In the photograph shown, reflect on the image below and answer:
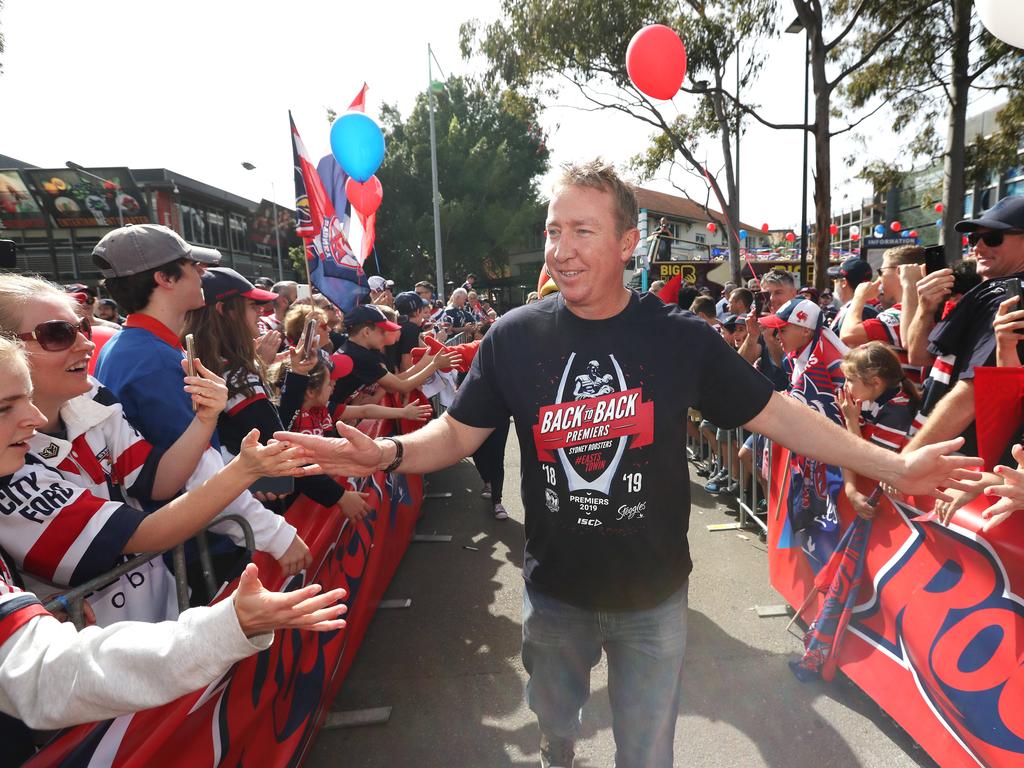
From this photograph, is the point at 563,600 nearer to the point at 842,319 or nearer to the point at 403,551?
the point at 403,551

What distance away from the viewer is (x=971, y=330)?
268 cm

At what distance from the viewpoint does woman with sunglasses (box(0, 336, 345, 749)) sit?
1101mm

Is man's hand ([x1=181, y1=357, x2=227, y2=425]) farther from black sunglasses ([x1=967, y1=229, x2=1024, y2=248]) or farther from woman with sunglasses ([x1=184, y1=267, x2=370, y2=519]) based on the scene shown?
black sunglasses ([x1=967, y1=229, x2=1024, y2=248])

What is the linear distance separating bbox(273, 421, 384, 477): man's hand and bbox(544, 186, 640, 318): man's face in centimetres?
80

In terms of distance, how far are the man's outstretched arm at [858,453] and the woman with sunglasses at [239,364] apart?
6.32ft

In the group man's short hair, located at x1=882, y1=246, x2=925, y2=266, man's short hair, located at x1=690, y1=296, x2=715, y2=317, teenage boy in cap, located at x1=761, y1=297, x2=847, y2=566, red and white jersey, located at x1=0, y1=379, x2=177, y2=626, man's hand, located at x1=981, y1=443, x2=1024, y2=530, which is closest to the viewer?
red and white jersey, located at x1=0, y1=379, x2=177, y2=626

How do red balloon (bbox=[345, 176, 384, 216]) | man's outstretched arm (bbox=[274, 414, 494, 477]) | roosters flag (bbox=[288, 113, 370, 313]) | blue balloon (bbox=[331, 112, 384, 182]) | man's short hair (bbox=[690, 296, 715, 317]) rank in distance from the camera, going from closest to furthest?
man's outstretched arm (bbox=[274, 414, 494, 477])
roosters flag (bbox=[288, 113, 370, 313])
man's short hair (bbox=[690, 296, 715, 317])
blue balloon (bbox=[331, 112, 384, 182])
red balloon (bbox=[345, 176, 384, 216])

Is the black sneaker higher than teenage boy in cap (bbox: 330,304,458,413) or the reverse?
the reverse

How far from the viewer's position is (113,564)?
67.1 inches

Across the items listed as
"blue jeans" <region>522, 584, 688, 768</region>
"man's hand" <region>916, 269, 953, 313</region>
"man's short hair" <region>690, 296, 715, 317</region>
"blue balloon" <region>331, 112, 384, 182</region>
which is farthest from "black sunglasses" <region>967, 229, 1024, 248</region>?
"blue balloon" <region>331, 112, 384, 182</region>

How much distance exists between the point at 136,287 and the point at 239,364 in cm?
53

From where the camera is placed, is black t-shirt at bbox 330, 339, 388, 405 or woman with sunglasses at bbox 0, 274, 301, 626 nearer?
woman with sunglasses at bbox 0, 274, 301, 626

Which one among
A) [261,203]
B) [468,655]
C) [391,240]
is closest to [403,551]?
[468,655]

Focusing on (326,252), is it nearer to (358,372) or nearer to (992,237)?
(358,372)
